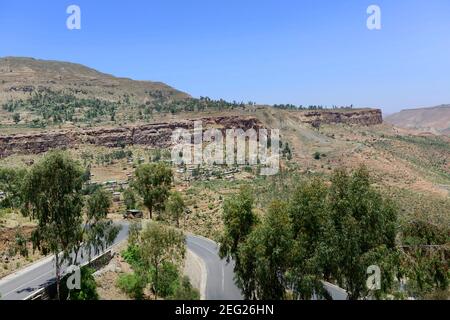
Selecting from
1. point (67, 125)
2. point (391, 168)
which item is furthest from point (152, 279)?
point (67, 125)

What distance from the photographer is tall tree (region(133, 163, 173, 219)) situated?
160ft

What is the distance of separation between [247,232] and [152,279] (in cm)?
701

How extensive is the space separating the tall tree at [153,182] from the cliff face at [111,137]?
76633 millimetres

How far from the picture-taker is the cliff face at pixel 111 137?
11800 cm

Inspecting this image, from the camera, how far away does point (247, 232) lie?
25.0m

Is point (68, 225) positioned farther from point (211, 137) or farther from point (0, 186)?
point (211, 137)

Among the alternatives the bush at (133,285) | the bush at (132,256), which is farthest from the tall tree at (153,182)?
the bush at (133,285)

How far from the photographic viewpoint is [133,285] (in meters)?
27.8

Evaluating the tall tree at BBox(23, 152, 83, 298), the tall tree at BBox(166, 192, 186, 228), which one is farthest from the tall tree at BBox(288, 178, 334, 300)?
the tall tree at BBox(166, 192, 186, 228)

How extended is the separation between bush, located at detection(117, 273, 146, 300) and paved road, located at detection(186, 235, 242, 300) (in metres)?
4.11

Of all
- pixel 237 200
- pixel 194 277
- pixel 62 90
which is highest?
pixel 62 90
